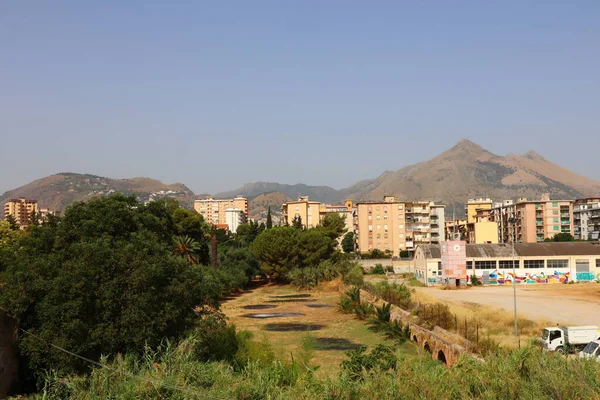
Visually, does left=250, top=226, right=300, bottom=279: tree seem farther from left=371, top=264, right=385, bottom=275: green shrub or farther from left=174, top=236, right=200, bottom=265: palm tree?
left=371, top=264, right=385, bottom=275: green shrub

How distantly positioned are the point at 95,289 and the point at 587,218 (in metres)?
128

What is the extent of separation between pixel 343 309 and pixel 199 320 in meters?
25.0

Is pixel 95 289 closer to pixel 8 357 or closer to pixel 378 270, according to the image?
pixel 8 357

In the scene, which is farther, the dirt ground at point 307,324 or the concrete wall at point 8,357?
the dirt ground at point 307,324

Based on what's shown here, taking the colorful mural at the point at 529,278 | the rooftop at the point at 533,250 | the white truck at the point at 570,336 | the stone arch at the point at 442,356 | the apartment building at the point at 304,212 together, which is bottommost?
the colorful mural at the point at 529,278

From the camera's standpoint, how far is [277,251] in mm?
69438

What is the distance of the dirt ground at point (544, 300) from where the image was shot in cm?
4053

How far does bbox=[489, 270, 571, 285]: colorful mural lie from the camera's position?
212 ft

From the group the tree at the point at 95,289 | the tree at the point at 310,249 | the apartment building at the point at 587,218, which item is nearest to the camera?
the tree at the point at 95,289

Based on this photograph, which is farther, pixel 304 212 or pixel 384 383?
pixel 304 212

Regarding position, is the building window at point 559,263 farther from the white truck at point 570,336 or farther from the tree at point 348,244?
the tree at point 348,244

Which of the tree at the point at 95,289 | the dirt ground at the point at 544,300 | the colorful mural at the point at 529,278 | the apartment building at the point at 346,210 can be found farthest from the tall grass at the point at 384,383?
the apartment building at the point at 346,210

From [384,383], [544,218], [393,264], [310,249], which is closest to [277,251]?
[310,249]

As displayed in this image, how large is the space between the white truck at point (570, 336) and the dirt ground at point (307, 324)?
6548 mm
